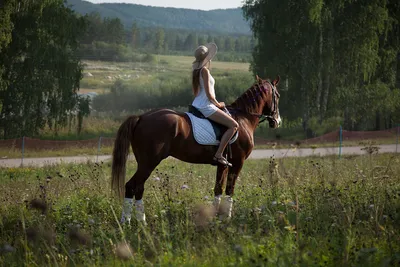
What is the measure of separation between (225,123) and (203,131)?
375mm

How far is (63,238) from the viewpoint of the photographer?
834cm

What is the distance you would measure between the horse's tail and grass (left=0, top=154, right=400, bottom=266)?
0.47 metres

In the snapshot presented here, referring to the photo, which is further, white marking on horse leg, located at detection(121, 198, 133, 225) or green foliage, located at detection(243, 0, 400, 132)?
green foliage, located at detection(243, 0, 400, 132)

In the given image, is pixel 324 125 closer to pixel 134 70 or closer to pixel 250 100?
pixel 250 100

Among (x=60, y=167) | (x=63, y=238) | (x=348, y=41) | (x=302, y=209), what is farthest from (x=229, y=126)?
(x=348, y=41)

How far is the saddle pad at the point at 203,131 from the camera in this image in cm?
973

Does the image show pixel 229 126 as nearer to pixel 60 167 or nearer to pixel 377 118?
pixel 60 167

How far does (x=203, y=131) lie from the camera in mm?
9781

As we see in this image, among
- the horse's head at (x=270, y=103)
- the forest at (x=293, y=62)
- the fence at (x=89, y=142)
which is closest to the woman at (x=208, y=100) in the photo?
the horse's head at (x=270, y=103)

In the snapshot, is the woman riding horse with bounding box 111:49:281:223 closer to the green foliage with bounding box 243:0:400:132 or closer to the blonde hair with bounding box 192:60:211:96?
the blonde hair with bounding box 192:60:211:96

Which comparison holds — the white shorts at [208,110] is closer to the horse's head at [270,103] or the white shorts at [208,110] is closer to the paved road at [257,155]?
the horse's head at [270,103]

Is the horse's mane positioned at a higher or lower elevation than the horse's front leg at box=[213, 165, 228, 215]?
higher

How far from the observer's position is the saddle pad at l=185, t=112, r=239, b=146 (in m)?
9.73

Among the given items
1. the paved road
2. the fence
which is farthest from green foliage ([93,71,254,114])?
the paved road
